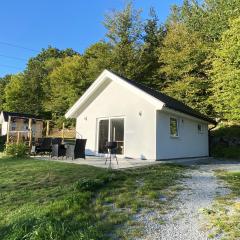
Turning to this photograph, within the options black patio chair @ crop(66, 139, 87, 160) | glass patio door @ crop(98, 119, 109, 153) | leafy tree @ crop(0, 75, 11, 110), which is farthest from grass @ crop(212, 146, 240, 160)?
leafy tree @ crop(0, 75, 11, 110)

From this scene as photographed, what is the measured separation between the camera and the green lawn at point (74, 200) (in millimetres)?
5457

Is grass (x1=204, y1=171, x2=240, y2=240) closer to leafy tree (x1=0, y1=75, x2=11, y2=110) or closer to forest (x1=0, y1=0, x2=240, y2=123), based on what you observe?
forest (x1=0, y1=0, x2=240, y2=123)

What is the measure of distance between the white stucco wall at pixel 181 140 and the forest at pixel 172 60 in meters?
2.99

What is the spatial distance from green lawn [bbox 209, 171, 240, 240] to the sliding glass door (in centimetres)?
895

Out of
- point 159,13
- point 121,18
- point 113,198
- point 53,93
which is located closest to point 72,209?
point 113,198

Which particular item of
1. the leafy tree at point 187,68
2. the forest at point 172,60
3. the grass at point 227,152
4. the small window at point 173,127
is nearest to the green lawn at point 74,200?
the small window at point 173,127

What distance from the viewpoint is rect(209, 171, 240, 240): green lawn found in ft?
16.5

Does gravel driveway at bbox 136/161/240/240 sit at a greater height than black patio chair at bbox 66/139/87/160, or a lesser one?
lesser

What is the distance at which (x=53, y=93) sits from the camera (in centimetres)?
Result: 4706

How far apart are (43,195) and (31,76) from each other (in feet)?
165

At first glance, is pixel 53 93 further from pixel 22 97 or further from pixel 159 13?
pixel 159 13

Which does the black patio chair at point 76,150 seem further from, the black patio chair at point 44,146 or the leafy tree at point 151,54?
the leafy tree at point 151,54

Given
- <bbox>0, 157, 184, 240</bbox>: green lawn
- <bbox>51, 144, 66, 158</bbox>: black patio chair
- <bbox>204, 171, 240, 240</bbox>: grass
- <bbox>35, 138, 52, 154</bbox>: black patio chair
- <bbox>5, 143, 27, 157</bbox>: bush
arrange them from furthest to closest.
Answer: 1. <bbox>35, 138, 52, 154</bbox>: black patio chair
2. <bbox>5, 143, 27, 157</bbox>: bush
3. <bbox>51, 144, 66, 158</bbox>: black patio chair
4. <bbox>0, 157, 184, 240</bbox>: green lawn
5. <bbox>204, 171, 240, 240</bbox>: grass

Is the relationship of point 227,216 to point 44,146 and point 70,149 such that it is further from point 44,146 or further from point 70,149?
point 44,146
